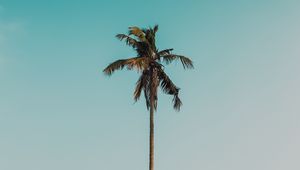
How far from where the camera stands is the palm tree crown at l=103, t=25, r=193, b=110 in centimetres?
3275

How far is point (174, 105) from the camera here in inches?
1362

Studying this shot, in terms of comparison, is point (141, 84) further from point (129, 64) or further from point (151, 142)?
point (151, 142)

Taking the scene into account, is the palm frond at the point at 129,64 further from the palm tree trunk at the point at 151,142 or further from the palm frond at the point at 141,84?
the palm tree trunk at the point at 151,142

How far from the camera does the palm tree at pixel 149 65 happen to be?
32688 millimetres

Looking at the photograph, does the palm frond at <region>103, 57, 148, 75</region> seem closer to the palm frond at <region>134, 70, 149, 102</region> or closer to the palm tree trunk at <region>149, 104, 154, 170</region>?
the palm frond at <region>134, 70, 149, 102</region>

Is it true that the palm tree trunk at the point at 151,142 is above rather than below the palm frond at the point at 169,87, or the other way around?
below

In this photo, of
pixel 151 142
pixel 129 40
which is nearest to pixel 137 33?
pixel 129 40

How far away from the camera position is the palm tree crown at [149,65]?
107 feet

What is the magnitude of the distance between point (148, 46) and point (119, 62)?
2.51 m

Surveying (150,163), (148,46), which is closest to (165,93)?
(148,46)

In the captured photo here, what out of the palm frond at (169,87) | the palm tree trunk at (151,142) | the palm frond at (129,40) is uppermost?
the palm frond at (129,40)

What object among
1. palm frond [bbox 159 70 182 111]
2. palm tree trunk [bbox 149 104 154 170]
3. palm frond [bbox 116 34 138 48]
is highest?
palm frond [bbox 116 34 138 48]

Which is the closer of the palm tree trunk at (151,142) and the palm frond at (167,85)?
the palm tree trunk at (151,142)

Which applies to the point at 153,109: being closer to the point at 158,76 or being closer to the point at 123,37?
the point at 158,76
